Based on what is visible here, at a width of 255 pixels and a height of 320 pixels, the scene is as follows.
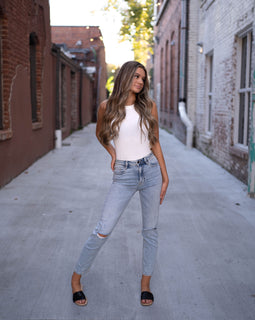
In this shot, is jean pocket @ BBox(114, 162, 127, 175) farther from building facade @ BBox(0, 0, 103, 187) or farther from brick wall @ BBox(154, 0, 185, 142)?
brick wall @ BBox(154, 0, 185, 142)

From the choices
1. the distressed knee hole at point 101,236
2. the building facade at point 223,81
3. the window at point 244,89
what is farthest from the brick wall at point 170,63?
the distressed knee hole at point 101,236

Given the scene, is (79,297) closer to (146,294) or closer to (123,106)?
(146,294)

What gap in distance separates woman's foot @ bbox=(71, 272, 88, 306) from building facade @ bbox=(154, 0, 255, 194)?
4118mm

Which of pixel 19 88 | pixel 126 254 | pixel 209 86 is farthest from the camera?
pixel 209 86

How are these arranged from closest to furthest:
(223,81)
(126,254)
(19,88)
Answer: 1. (126,254)
2. (19,88)
3. (223,81)

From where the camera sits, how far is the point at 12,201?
6.49m

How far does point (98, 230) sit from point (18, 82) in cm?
649

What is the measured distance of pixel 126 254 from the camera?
4.29 m

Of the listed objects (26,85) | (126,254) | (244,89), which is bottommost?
(126,254)

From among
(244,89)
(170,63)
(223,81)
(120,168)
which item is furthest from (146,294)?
(170,63)

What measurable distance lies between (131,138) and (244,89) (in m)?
5.91

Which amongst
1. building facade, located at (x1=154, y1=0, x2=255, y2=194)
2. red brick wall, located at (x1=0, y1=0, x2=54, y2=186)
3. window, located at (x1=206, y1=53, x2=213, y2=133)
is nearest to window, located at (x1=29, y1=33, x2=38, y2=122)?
red brick wall, located at (x1=0, y1=0, x2=54, y2=186)

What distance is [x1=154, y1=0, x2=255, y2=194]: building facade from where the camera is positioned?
8164 millimetres

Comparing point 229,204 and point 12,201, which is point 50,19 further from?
point 229,204
